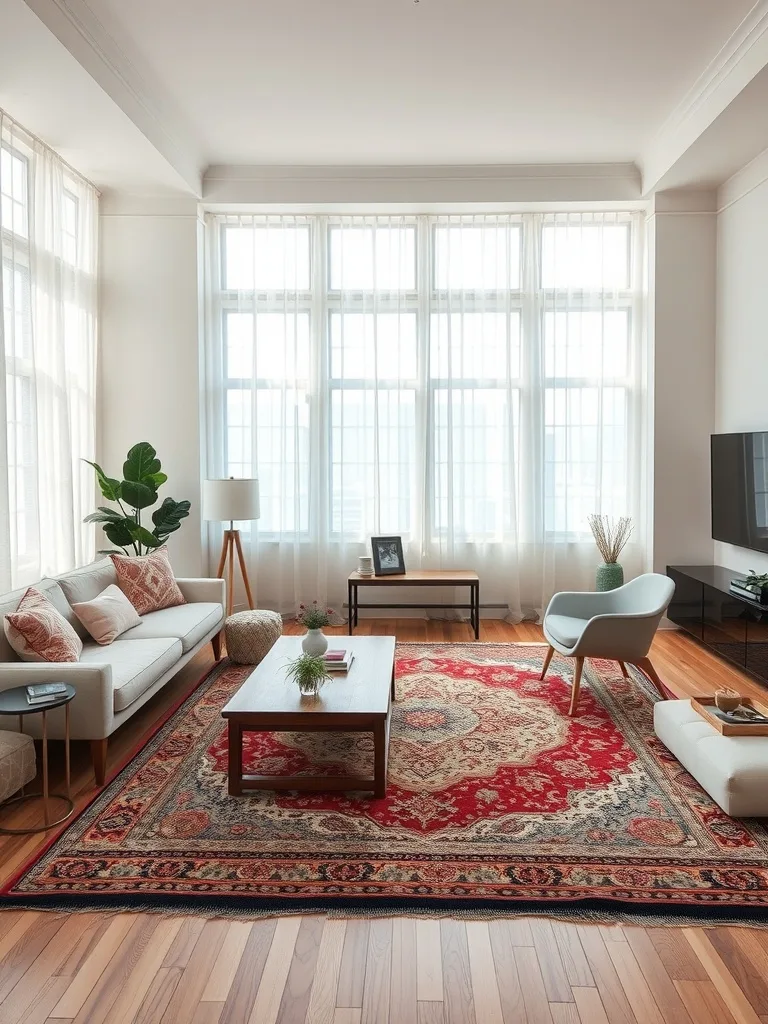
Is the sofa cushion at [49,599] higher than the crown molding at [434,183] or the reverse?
the reverse

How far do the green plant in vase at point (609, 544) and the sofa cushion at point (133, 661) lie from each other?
3503mm

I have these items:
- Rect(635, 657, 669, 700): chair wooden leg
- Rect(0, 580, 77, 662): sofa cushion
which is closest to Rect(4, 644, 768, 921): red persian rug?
Rect(635, 657, 669, 700): chair wooden leg

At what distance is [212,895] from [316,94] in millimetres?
4689

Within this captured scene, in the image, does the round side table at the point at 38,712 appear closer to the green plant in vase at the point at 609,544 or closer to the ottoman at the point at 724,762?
the ottoman at the point at 724,762

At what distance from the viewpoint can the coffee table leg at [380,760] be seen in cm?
310

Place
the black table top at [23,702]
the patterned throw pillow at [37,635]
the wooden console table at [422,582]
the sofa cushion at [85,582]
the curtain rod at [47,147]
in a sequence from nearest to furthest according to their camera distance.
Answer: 1. the black table top at [23,702]
2. the patterned throw pillow at [37,635]
3. the sofa cushion at [85,582]
4. the curtain rod at [47,147]
5. the wooden console table at [422,582]

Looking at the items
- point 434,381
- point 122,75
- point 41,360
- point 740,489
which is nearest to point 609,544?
point 740,489

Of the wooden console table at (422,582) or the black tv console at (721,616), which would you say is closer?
the black tv console at (721,616)

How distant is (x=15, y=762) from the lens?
298 centimetres

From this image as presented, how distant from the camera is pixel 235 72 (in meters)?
4.62

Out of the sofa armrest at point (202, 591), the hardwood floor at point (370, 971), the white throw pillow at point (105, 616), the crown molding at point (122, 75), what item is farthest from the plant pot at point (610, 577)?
the crown molding at point (122, 75)

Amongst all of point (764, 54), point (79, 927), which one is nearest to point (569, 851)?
point (79, 927)

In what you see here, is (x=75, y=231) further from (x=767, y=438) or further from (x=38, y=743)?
(x=767, y=438)

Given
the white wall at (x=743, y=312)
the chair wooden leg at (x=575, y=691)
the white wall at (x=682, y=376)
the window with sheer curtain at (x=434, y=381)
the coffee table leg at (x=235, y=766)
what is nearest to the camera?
the coffee table leg at (x=235, y=766)
